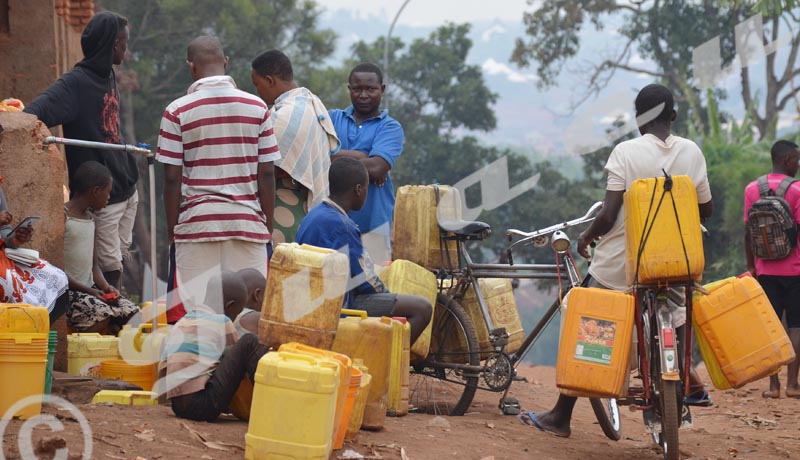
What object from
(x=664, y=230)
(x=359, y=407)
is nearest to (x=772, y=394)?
(x=664, y=230)

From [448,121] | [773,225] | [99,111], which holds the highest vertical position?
[448,121]

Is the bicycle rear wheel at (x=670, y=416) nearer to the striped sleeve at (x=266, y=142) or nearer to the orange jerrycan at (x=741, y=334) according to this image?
the orange jerrycan at (x=741, y=334)

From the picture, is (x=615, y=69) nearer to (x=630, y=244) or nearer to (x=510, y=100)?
(x=630, y=244)

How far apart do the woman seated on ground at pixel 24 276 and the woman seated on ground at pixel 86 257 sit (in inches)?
30.9

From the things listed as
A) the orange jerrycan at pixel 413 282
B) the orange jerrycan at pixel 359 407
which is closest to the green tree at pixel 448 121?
the orange jerrycan at pixel 413 282

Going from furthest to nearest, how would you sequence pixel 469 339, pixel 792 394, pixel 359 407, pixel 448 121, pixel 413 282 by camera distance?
pixel 448 121
pixel 792 394
pixel 469 339
pixel 413 282
pixel 359 407

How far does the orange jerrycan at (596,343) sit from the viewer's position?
229 inches

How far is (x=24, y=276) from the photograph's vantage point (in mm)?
6090

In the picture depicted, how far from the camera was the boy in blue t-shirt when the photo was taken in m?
6.33

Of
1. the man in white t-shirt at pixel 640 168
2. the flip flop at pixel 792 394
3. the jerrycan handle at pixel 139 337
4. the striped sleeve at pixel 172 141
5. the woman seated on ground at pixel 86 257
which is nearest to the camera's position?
the man in white t-shirt at pixel 640 168

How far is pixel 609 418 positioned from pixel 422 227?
5.93 feet

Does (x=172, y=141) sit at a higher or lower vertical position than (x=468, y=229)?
higher

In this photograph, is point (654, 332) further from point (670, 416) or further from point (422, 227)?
point (422, 227)

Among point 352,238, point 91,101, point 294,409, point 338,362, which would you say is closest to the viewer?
point 294,409
